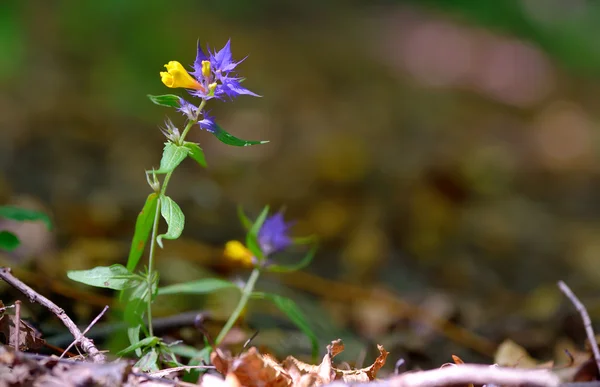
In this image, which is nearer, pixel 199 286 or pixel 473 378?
pixel 473 378

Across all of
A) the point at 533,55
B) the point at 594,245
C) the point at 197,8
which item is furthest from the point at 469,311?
the point at 533,55

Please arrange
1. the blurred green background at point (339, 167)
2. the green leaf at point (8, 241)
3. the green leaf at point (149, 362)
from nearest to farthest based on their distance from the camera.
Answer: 1. the green leaf at point (149, 362)
2. the green leaf at point (8, 241)
3. the blurred green background at point (339, 167)

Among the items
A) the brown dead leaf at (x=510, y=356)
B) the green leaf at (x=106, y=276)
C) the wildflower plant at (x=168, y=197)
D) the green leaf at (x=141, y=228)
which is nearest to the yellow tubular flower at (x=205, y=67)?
the wildflower plant at (x=168, y=197)

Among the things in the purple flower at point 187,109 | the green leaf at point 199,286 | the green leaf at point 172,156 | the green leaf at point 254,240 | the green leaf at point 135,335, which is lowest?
the green leaf at point 135,335

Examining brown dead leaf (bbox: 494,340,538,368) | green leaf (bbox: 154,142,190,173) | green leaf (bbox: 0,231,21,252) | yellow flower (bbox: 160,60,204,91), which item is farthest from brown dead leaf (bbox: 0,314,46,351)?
brown dead leaf (bbox: 494,340,538,368)

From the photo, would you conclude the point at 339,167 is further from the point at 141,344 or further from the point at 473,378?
the point at 473,378

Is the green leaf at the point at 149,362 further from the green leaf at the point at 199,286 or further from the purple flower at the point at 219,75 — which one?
the purple flower at the point at 219,75

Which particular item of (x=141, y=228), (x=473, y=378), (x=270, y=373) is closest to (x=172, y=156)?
(x=141, y=228)
